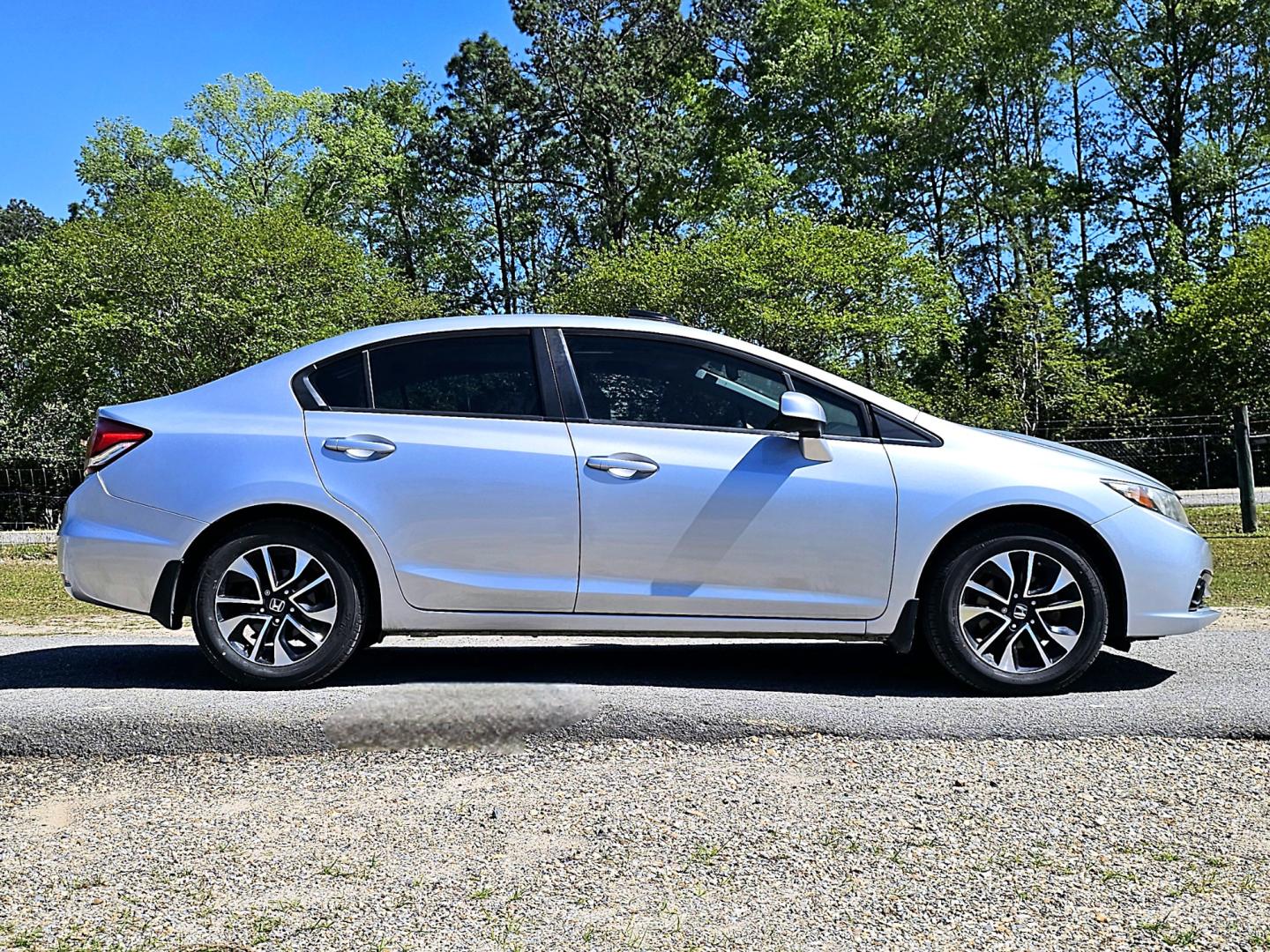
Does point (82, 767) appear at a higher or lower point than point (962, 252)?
lower

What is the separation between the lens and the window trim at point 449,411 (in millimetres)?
5344

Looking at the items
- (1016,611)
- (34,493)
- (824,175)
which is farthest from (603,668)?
(824,175)

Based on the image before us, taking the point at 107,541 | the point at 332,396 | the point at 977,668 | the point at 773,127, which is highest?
the point at 773,127

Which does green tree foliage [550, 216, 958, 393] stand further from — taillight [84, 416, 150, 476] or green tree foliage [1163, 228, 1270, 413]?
taillight [84, 416, 150, 476]

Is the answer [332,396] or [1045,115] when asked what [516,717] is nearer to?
[332,396]

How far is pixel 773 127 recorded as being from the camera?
43.2m

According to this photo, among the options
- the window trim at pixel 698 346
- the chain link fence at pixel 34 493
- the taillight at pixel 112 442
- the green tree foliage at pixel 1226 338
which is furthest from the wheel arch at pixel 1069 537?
the green tree foliage at pixel 1226 338

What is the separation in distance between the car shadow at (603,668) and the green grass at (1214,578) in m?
4.36

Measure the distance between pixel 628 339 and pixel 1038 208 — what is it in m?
39.0

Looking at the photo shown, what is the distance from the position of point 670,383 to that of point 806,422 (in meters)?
0.66

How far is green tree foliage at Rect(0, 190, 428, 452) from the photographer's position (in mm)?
31516

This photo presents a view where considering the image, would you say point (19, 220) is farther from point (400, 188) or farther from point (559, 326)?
point (559, 326)

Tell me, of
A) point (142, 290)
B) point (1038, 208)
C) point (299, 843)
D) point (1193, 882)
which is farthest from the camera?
point (1038, 208)

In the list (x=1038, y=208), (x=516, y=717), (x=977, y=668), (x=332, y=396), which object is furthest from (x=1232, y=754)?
(x=1038, y=208)
